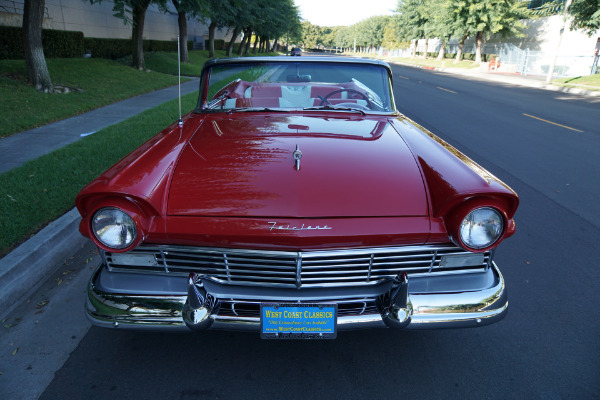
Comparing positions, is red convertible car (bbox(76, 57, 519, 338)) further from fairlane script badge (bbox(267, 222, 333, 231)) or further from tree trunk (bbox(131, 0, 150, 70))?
tree trunk (bbox(131, 0, 150, 70))

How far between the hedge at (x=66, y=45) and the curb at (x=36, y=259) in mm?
13118

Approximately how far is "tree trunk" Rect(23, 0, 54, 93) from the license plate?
1020cm

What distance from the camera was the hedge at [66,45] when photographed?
13.4m

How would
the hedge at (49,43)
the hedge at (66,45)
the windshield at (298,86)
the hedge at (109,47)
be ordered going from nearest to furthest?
the windshield at (298,86) → the hedge at (49,43) → the hedge at (66,45) → the hedge at (109,47)

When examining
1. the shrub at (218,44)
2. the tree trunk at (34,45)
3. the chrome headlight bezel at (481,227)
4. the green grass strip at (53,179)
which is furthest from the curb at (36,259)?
the shrub at (218,44)

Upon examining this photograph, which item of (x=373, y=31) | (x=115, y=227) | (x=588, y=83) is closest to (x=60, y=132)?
(x=115, y=227)

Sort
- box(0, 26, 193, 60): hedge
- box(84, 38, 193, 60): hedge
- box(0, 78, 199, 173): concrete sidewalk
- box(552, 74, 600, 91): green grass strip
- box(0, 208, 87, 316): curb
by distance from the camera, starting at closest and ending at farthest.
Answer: box(0, 208, 87, 316): curb
box(0, 78, 199, 173): concrete sidewalk
box(0, 26, 193, 60): hedge
box(84, 38, 193, 60): hedge
box(552, 74, 600, 91): green grass strip

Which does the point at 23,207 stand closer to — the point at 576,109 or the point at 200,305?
the point at 200,305

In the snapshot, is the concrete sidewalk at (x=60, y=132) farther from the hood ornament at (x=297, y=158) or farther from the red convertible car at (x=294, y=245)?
the hood ornament at (x=297, y=158)

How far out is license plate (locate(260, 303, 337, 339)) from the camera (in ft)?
6.07

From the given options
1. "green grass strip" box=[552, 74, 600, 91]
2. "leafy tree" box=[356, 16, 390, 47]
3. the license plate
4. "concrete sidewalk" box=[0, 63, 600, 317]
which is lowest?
"concrete sidewalk" box=[0, 63, 600, 317]

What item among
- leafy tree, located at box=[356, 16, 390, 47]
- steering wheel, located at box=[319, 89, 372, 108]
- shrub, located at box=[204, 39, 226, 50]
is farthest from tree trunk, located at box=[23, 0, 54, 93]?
leafy tree, located at box=[356, 16, 390, 47]

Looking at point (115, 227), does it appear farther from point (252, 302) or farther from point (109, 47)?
point (109, 47)

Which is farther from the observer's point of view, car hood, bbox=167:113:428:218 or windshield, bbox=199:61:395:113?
windshield, bbox=199:61:395:113
